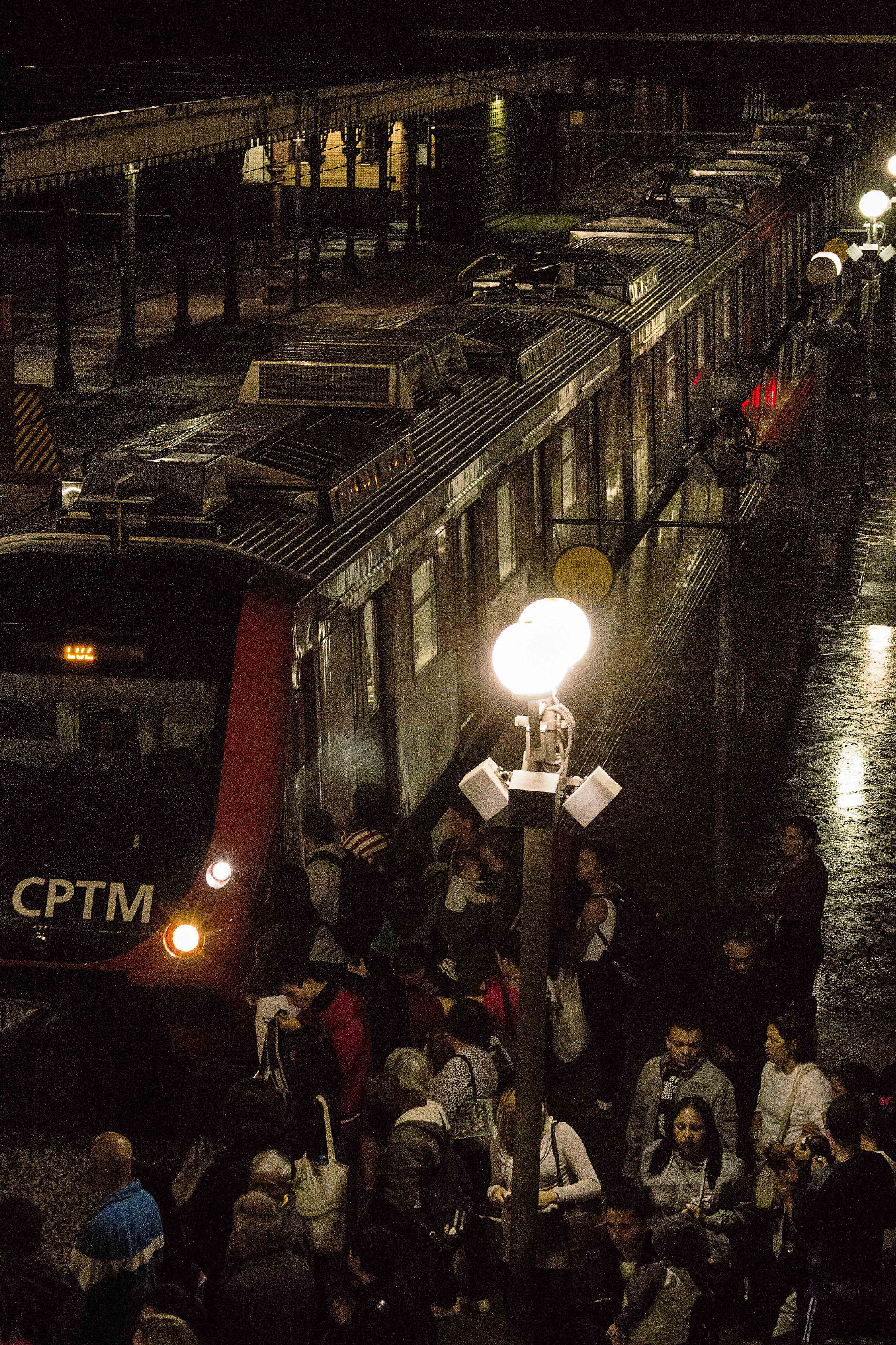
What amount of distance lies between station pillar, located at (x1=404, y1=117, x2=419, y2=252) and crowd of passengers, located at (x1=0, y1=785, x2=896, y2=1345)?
29.9 meters

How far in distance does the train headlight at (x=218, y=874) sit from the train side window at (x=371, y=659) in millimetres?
1865

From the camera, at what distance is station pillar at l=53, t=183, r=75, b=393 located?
27.2 m

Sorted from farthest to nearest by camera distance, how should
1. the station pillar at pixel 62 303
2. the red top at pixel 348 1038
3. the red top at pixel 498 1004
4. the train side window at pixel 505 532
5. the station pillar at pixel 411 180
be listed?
the station pillar at pixel 411 180 < the station pillar at pixel 62 303 < the train side window at pixel 505 532 < the red top at pixel 498 1004 < the red top at pixel 348 1038

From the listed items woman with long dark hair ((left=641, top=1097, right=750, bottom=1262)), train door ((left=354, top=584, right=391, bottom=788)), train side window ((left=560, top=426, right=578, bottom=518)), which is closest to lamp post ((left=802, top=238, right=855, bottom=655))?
train side window ((left=560, top=426, right=578, bottom=518))

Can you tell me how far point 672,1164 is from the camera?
726cm

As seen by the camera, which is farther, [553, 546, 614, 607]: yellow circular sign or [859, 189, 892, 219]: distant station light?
[859, 189, 892, 219]: distant station light

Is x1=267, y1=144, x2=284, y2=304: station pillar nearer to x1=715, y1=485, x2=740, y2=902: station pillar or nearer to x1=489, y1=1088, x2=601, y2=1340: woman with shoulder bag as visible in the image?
x1=715, y1=485, x2=740, y2=902: station pillar

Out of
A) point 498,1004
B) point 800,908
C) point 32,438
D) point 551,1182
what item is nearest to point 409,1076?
point 551,1182

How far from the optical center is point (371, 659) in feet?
34.7

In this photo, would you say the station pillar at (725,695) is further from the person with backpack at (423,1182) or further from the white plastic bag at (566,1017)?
the person with backpack at (423,1182)

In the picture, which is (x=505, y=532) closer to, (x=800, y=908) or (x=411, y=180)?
(x=800, y=908)

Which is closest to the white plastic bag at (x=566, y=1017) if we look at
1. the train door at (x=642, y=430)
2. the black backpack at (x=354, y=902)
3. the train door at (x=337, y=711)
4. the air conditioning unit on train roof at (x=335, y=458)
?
the black backpack at (x=354, y=902)

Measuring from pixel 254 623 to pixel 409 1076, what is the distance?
252cm

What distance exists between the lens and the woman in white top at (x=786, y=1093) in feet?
24.9
